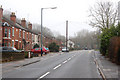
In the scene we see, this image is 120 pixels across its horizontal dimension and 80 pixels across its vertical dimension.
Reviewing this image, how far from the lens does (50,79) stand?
34.7 feet

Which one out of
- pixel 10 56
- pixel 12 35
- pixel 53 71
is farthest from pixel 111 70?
pixel 12 35

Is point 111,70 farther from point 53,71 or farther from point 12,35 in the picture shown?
point 12,35

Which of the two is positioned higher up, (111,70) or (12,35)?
(12,35)

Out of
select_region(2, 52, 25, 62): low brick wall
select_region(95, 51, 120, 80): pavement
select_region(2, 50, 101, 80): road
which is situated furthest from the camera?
select_region(2, 52, 25, 62): low brick wall

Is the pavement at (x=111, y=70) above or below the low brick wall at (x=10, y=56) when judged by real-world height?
below

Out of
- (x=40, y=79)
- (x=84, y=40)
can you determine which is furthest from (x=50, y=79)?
(x=84, y=40)

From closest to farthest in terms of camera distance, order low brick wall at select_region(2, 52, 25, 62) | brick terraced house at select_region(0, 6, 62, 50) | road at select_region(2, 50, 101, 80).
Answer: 1. road at select_region(2, 50, 101, 80)
2. low brick wall at select_region(2, 52, 25, 62)
3. brick terraced house at select_region(0, 6, 62, 50)

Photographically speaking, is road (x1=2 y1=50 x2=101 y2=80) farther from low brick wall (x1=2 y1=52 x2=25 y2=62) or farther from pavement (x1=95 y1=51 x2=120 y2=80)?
low brick wall (x1=2 y1=52 x2=25 y2=62)

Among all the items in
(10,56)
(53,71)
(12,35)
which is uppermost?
(12,35)

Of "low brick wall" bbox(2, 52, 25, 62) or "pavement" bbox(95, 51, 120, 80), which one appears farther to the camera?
"low brick wall" bbox(2, 52, 25, 62)

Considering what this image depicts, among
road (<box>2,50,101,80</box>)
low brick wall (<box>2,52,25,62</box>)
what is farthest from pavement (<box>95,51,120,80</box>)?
low brick wall (<box>2,52,25,62</box>)

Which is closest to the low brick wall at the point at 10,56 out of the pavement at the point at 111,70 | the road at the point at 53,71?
the road at the point at 53,71

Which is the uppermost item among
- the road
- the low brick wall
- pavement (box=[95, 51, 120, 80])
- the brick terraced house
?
the brick terraced house

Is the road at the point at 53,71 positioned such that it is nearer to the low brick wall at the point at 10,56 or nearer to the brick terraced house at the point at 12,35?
the low brick wall at the point at 10,56
